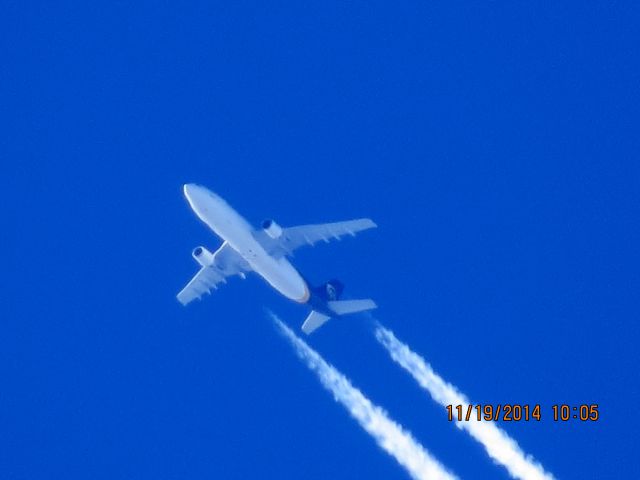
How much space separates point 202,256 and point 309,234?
7.23 m

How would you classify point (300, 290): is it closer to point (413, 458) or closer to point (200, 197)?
point (200, 197)

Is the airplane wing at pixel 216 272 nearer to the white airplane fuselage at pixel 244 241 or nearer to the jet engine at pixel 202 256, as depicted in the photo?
the jet engine at pixel 202 256

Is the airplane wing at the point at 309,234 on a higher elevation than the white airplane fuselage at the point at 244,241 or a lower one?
higher

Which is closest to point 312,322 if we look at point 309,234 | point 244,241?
point 309,234

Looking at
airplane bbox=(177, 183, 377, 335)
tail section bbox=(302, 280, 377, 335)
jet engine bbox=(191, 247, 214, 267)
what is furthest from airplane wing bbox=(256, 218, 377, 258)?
jet engine bbox=(191, 247, 214, 267)

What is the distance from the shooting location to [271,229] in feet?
202

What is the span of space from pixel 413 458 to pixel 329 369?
890 centimetres

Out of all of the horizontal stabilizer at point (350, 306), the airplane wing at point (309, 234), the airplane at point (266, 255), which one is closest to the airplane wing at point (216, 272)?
the airplane at point (266, 255)

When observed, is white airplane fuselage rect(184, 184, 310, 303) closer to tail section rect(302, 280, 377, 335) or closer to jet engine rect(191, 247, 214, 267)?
tail section rect(302, 280, 377, 335)

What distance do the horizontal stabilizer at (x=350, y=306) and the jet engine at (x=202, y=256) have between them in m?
7.91

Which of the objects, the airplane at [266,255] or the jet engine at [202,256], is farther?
the jet engine at [202,256]

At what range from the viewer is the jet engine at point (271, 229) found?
61.5 metres

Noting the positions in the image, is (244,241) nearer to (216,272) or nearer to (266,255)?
(266,255)

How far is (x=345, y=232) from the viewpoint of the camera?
64.4 meters
